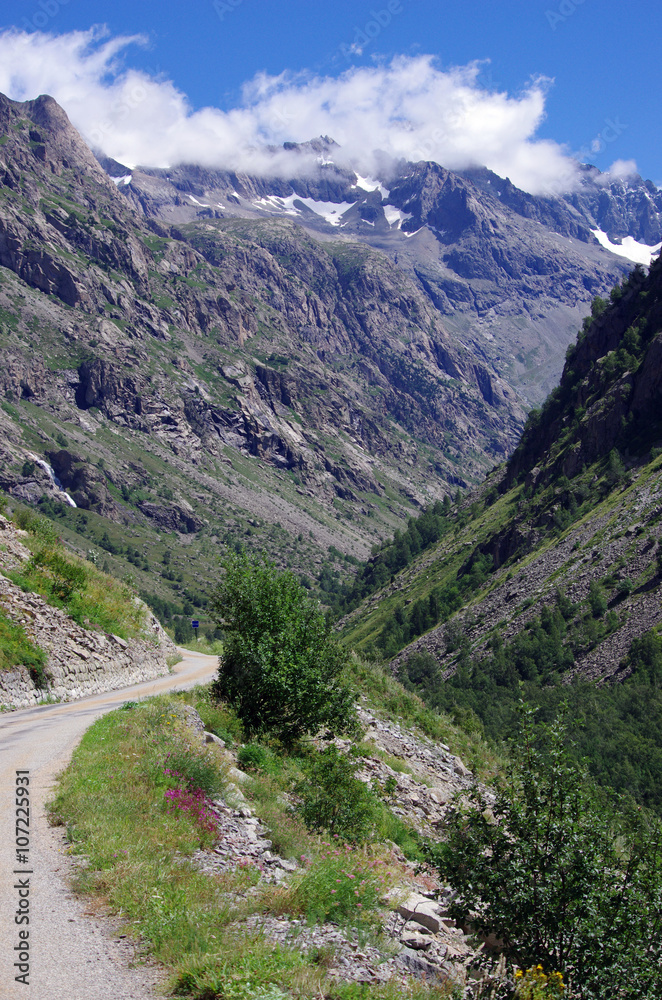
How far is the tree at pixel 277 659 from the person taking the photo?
17516 mm

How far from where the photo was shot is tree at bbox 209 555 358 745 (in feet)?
57.5

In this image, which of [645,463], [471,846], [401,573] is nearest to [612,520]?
[645,463]

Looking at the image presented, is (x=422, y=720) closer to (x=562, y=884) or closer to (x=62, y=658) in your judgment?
(x=62, y=658)

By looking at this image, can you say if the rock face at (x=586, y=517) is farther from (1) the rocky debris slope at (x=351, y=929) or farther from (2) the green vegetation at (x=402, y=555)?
(1) the rocky debris slope at (x=351, y=929)

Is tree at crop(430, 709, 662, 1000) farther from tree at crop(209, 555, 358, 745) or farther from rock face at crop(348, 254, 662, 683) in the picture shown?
rock face at crop(348, 254, 662, 683)

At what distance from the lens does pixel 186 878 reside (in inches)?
344

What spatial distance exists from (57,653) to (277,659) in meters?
10.8

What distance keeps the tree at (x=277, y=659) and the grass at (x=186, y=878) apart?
3.32 m

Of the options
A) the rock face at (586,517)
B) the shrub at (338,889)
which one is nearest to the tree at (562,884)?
the shrub at (338,889)

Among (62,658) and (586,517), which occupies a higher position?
(586,517)

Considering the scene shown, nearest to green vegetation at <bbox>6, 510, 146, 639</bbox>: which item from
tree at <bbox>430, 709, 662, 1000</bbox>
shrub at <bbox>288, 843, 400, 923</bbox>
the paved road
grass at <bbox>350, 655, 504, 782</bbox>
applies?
grass at <bbox>350, 655, 504, 782</bbox>

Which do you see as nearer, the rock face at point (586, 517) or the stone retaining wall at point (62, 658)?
the stone retaining wall at point (62, 658)

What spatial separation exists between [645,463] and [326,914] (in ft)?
349

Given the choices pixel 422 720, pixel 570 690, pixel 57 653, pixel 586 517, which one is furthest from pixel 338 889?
pixel 586 517
